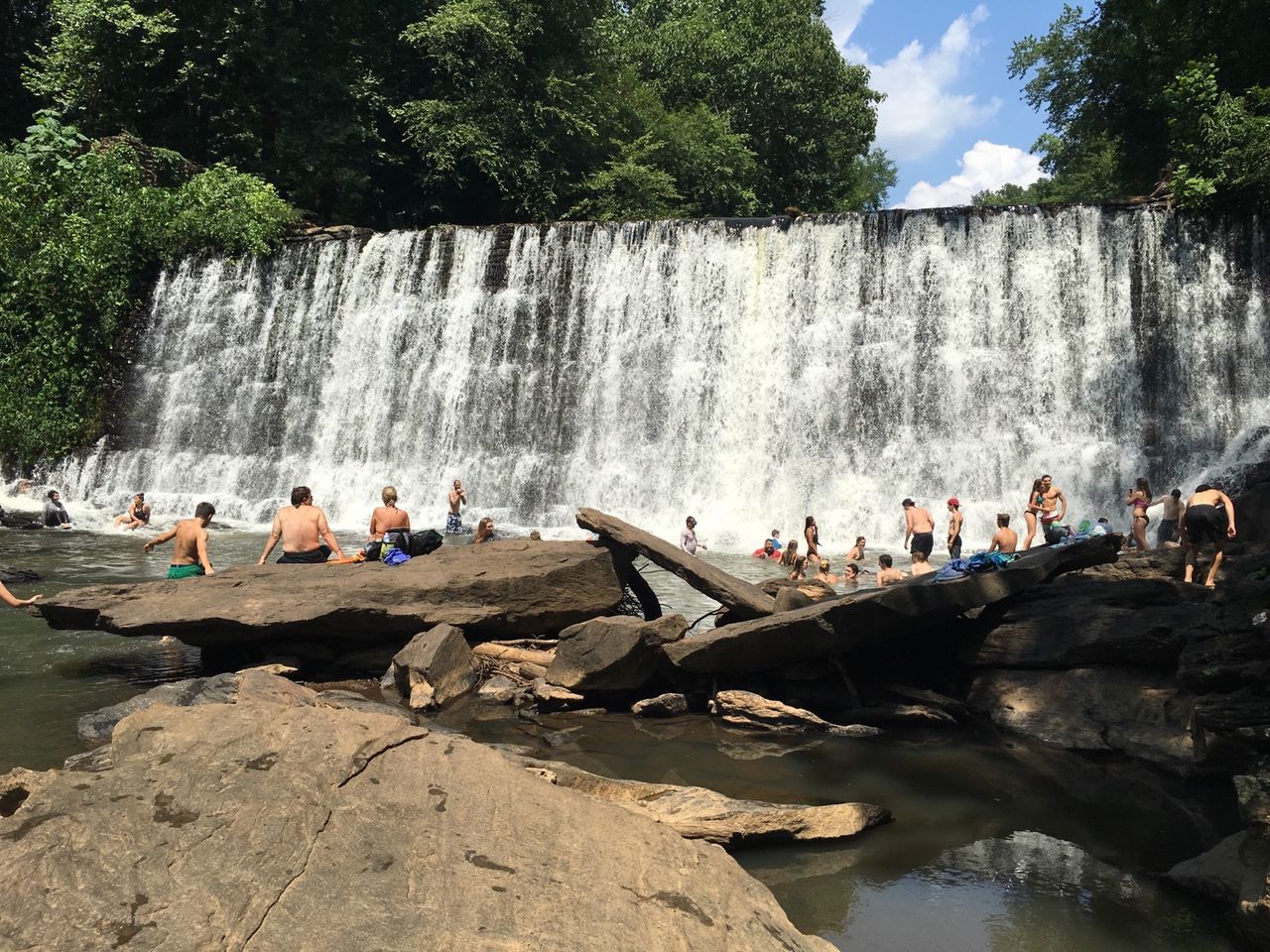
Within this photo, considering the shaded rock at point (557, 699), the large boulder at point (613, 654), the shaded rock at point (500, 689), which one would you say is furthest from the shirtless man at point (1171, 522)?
the shaded rock at point (500, 689)

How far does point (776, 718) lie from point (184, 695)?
4.11 meters

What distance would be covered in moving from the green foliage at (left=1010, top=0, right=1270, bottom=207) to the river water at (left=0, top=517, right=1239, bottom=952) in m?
18.6

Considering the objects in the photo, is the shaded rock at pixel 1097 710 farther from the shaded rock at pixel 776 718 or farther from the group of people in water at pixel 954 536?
the group of people in water at pixel 954 536

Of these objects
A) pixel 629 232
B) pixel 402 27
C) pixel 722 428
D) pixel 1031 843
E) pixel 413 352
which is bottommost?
pixel 1031 843

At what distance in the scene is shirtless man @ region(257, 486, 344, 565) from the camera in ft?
33.5

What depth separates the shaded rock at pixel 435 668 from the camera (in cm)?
757

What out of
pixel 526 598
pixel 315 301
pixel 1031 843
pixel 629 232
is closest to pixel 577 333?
pixel 629 232

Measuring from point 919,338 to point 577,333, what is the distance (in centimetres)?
791

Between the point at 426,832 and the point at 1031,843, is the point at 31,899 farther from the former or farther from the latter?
the point at 1031,843

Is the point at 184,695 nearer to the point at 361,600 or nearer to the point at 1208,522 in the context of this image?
the point at 361,600

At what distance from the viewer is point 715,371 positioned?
921 inches

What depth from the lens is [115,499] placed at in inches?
933

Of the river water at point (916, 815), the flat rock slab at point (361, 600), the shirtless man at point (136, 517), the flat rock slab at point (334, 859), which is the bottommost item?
the river water at point (916, 815)

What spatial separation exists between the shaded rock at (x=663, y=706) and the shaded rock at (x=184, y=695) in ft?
7.87
